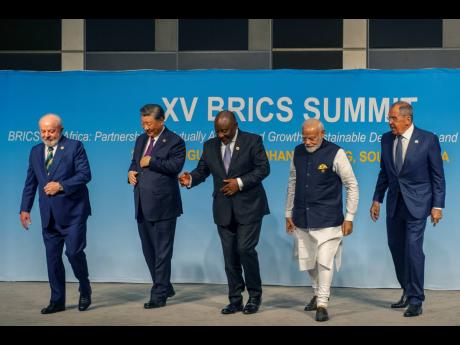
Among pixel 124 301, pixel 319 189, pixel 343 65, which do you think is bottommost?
pixel 124 301

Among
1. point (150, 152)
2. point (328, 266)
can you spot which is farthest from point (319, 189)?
point (150, 152)

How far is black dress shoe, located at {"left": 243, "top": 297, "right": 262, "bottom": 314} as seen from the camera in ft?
22.6

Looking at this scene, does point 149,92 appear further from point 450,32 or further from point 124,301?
point 450,32

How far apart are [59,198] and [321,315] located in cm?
224

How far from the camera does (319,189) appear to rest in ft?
22.0

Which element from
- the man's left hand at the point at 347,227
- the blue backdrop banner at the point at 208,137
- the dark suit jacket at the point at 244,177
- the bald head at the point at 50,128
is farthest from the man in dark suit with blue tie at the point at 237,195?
the blue backdrop banner at the point at 208,137

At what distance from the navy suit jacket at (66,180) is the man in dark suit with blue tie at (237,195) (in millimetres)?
815

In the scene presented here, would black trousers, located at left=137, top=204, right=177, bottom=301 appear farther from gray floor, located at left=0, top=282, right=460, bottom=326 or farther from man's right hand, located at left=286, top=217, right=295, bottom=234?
man's right hand, located at left=286, top=217, right=295, bottom=234

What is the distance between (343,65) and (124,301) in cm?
685

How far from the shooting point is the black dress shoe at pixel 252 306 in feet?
22.6

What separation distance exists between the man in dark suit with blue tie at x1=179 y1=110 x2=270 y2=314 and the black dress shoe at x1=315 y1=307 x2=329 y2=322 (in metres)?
0.56

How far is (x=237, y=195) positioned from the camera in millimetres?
6863

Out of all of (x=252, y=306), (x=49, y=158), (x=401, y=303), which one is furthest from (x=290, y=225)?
(x=49, y=158)

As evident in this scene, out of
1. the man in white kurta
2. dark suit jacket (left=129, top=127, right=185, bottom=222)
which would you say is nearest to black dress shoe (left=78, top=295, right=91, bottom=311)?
dark suit jacket (left=129, top=127, right=185, bottom=222)
